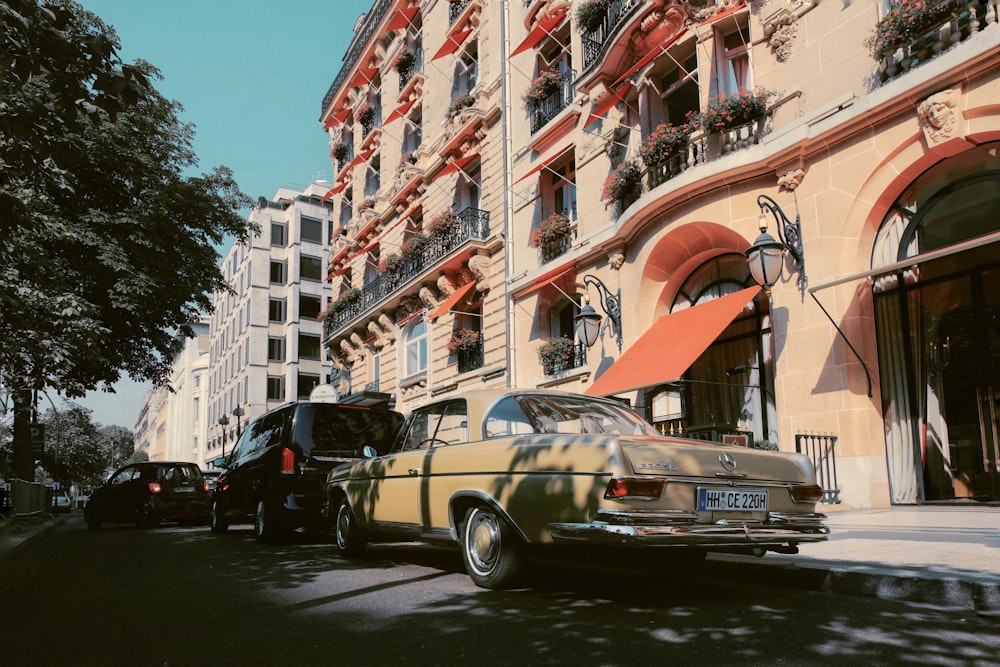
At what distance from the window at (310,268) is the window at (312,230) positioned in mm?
1343

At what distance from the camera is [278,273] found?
2206 inches

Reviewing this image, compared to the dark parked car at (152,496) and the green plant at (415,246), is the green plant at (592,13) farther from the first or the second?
the dark parked car at (152,496)

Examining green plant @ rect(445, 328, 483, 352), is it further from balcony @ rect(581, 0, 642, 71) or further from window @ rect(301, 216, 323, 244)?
window @ rect(301, 216, 323, 244)

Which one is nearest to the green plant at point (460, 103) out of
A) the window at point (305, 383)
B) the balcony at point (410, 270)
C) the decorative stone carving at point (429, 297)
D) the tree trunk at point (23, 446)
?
the balcony at point (410, 270)

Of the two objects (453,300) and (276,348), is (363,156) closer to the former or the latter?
(453,300)

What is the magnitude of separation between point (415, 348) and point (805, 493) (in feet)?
67.5

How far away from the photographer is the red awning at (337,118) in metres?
34.9

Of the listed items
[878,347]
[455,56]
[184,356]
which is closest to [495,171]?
[455,56]

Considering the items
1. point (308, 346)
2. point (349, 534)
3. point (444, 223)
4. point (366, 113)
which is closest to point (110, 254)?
point (444, 223)

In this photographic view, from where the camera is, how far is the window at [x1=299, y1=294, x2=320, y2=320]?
5484 centimetres

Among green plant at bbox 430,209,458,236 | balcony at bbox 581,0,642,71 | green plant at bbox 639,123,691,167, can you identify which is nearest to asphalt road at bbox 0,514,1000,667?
green plant at bbox 639,123,691,167

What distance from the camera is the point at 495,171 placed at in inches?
832

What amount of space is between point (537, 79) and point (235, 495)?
1283 cm

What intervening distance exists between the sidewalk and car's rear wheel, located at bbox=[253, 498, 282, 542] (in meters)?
5.93
